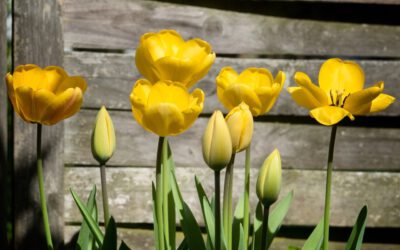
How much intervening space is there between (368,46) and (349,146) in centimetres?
31

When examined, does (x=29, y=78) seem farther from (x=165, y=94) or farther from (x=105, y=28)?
(x=105, y=28)

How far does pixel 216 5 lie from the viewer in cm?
191

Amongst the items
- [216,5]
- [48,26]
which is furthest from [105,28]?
[216,5]

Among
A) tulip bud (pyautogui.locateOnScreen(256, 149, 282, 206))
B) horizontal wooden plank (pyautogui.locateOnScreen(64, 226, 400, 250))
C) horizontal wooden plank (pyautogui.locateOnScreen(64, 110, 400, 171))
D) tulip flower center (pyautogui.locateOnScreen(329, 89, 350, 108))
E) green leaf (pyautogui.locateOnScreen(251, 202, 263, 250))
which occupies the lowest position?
horizontal wooden plank (pyautogui.locateOnScreen(64, 226, 400, 250))

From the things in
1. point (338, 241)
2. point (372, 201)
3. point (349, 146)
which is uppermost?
point (349, 146)

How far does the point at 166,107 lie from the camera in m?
0.81

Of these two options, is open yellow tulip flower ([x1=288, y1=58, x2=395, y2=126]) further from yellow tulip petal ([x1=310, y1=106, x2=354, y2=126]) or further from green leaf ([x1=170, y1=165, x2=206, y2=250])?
green leaf ([x1=170, y1=165, x2=206, y2=250])

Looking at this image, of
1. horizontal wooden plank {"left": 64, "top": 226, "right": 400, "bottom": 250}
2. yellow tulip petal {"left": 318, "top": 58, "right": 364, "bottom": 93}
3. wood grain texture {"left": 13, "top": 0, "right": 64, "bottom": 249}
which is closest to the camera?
yellow tulip petal {"left": 318, "top": 58, "right": 364, "bottom": 93}

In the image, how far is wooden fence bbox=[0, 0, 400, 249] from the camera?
1.86 metres

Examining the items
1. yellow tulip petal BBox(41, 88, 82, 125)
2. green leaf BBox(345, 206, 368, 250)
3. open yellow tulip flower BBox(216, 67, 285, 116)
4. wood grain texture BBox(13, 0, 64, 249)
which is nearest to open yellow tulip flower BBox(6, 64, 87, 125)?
yellow tulip petal BBox(41, 88, 82, 125)

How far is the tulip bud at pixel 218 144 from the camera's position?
761 millimetres

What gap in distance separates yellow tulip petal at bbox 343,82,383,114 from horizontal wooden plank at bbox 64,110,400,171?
1.02 meters

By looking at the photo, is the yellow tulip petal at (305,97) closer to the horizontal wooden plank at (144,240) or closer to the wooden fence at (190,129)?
the wooden fence at (190,129)

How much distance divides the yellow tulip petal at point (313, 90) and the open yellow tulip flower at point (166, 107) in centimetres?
15
